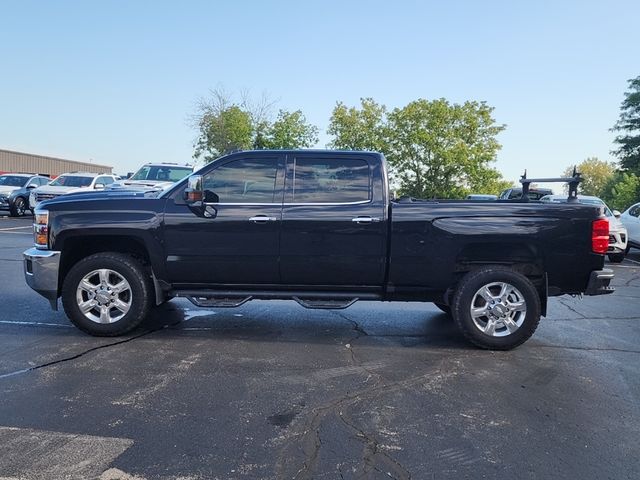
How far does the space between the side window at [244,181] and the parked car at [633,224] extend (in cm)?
1367

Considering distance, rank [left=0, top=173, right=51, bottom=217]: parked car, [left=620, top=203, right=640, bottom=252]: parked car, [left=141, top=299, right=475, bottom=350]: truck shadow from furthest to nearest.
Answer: [left=0, top=173, right=51, bottom=217]: parked car
[left=620, top=203, right=640, bottom=252]: parked car
[left=141, top=299, right=475, bottom=350]: truck shadow

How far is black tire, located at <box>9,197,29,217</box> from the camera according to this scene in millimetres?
22688

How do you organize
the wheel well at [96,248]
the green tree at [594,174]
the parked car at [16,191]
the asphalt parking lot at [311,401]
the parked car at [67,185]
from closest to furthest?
1. the asphalt parking lot at [311,401]
2. the wheel well at [96,248]
3. the parked car at [67,185]
4. the parked car at [16,191]
5. the green tree at [594,174]

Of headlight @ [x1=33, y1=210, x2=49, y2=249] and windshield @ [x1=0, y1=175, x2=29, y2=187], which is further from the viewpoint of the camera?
windshield @ [x1=0, y1=175, x2=29, y2=187]

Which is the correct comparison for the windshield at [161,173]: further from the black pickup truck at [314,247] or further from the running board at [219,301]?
the running board at [219,301]

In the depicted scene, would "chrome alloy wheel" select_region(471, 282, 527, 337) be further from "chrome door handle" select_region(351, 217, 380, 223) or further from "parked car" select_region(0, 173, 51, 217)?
"parked car" select_region(0, 173, 51, 217)

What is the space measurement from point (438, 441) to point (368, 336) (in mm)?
2556

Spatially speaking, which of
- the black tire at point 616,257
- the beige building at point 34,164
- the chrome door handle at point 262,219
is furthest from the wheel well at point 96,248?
the beige building at point 34,164

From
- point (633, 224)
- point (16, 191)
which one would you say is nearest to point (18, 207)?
point (16, 191)

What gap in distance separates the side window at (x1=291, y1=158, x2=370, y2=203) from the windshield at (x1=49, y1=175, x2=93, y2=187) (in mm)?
16204

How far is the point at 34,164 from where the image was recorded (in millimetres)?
56281

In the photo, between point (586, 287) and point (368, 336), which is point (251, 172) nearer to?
point (368, 336)

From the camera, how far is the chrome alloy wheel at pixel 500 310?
5527 millimetres

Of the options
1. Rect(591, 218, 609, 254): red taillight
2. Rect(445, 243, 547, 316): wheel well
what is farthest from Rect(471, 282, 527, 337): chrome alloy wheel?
Rect(591, 218, 609, 254): red taillight
